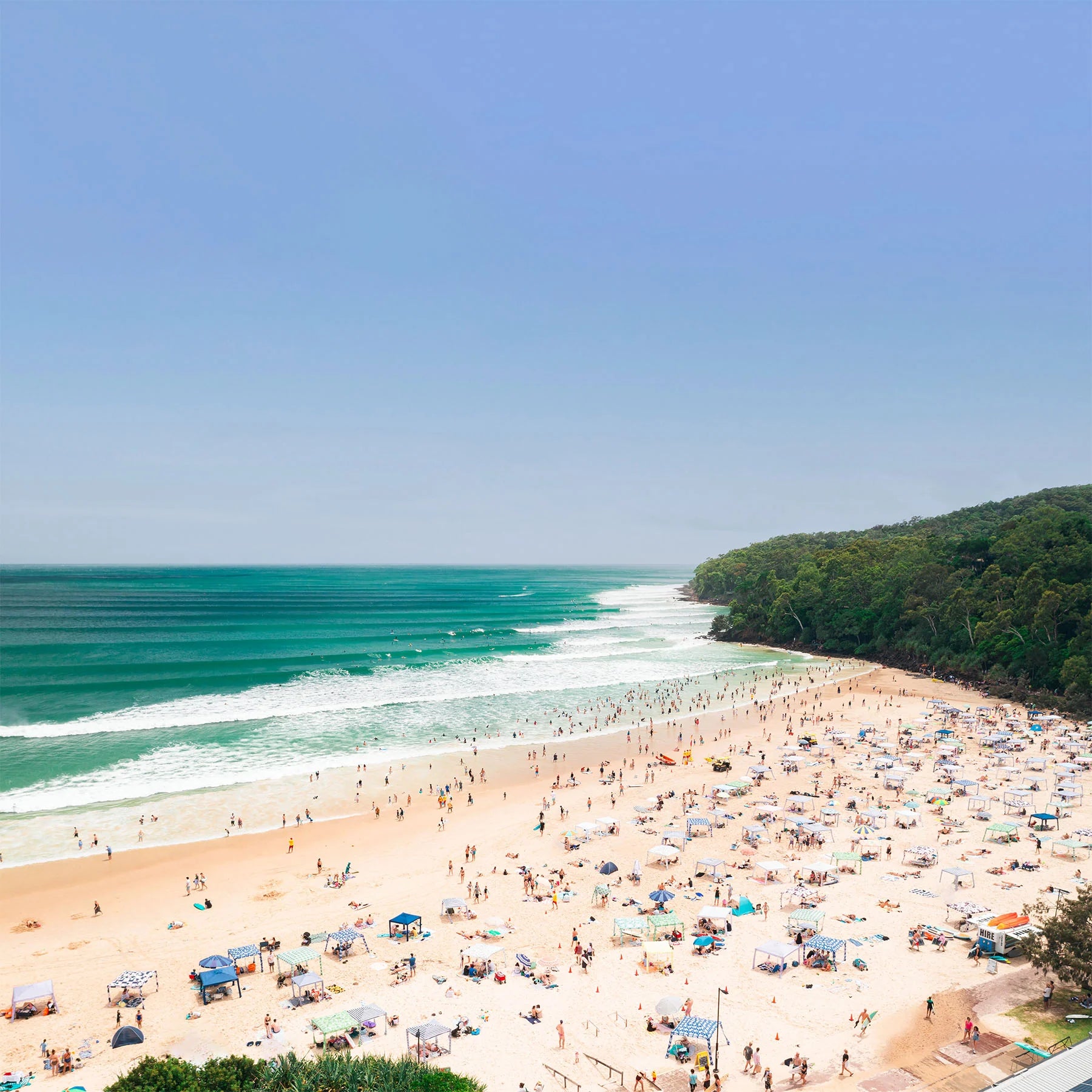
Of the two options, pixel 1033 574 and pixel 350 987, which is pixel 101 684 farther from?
pixel 1033 574

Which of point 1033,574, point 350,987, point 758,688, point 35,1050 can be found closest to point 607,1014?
point 350,987

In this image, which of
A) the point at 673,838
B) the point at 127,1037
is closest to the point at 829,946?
the point at 673,838

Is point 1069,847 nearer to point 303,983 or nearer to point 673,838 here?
point 673,838

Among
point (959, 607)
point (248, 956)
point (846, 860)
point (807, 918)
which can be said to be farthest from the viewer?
point (959, 607)

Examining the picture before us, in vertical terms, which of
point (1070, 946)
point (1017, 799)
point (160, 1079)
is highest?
point (160, 1079)

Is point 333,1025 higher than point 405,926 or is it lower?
higher

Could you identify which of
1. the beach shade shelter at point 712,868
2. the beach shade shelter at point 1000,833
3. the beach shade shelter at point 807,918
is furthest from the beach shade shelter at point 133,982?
the beach shade shelter at point 1000,833

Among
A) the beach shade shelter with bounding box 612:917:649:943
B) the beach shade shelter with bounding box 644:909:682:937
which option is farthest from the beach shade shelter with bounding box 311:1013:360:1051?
the beach shade shelter with bounding box 644:909:682:937
